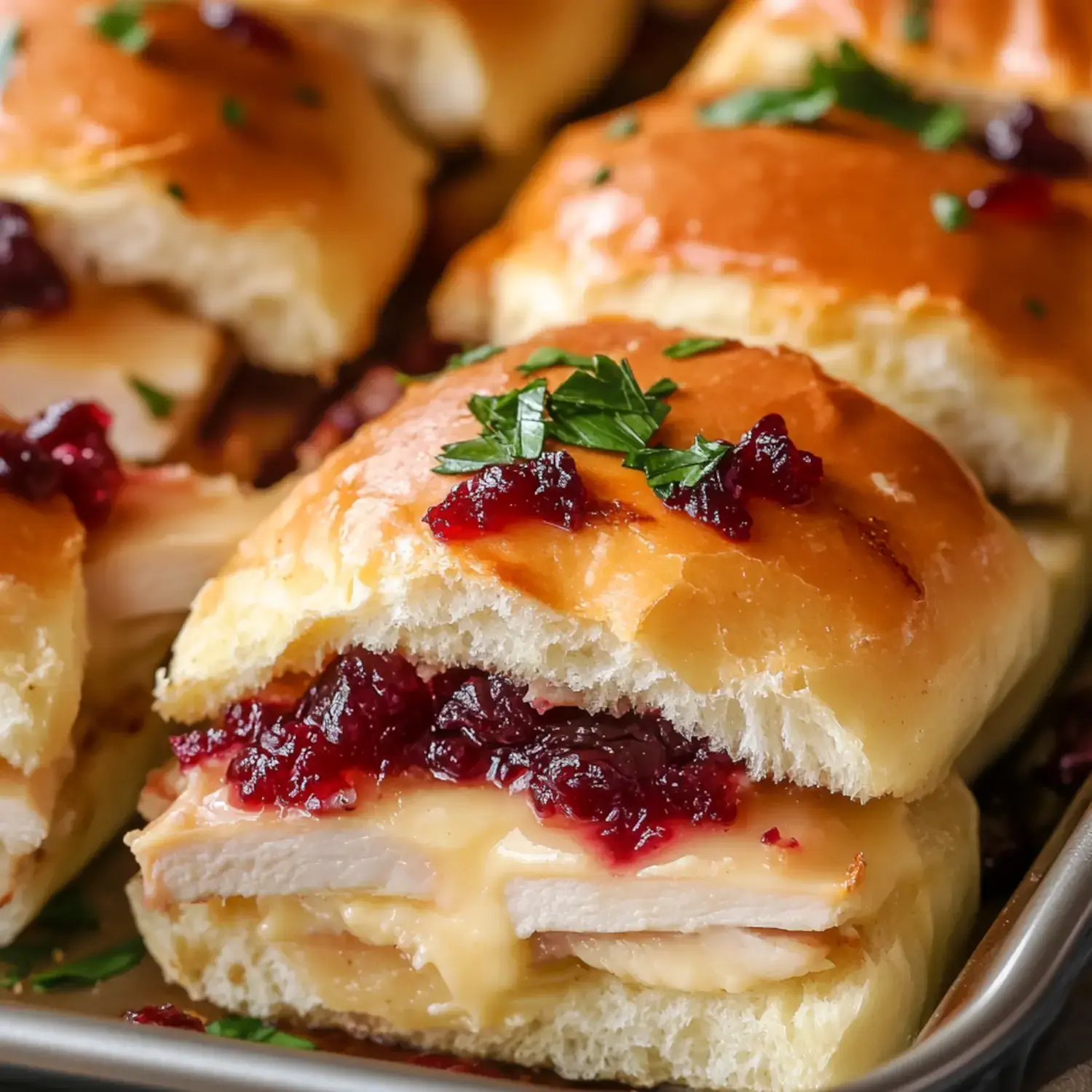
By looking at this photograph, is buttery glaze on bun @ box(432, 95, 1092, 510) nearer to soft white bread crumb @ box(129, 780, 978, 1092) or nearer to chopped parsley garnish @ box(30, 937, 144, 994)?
soft white bread crumb @ box(129, 780, 978, 1092)

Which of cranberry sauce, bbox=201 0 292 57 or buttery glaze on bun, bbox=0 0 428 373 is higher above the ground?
cranberry sauce, bbox=201 0 292 57

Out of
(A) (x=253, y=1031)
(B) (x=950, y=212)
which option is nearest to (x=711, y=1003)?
(A) (x=253, y=1031)

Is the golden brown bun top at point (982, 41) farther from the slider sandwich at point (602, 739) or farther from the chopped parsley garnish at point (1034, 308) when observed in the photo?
the slider sandwich at point (602, 739)

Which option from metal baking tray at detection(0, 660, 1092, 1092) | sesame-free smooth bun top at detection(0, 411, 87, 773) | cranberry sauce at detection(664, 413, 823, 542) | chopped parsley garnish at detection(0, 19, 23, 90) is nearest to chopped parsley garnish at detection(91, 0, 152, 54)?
chopped parsley garnish at detection(0, 19, 23, 90)

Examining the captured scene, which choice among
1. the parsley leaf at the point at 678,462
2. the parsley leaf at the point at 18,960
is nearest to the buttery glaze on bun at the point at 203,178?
the parsley leaf at the point at 678,462

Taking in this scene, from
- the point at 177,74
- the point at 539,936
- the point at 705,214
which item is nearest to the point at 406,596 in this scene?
the point at 539,936

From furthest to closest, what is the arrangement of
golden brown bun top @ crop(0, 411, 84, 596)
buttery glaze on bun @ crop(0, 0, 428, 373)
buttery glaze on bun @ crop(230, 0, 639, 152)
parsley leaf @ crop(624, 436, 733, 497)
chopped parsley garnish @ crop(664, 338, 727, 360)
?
1. buttery glaze on bun @ crop(230, 0, 639, 152)
2. buttery glaze on bun @ crop(0, 0, 428, 373)
3. chopped parsley garnish @ crop(664, 338, 727, 360)
4. golden brown bun top @ crop(0, 411, 84, 596)
5. parsley leaf @ crop(624, 436, 733, 497)
